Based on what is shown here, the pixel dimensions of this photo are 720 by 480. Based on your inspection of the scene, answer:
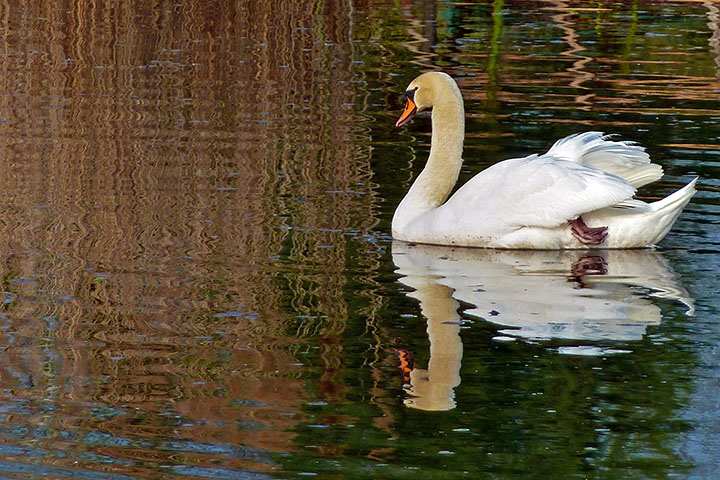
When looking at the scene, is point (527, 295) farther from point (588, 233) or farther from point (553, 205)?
point (588, 233)

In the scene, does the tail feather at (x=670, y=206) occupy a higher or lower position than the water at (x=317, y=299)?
higher

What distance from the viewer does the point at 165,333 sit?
616cm

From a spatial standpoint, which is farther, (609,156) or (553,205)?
(609,156)

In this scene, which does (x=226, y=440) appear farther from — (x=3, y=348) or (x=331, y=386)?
(x=3, y=348)

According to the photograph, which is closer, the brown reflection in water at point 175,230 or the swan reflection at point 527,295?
the brown reflection in water at point 175,230

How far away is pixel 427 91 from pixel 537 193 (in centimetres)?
125

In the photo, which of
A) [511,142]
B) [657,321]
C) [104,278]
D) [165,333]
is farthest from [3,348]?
[511,142]

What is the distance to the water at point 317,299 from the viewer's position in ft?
15.9

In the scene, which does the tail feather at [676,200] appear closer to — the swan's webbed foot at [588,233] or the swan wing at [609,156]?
the swan's webbed foot at [588,233]

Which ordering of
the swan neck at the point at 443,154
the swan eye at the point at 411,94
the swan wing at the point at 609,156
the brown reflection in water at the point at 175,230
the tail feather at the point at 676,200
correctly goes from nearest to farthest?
the brown reflection in water at the point at 175,230
the tail feather at the point at 676,200
the swan wing at the point at 609,156
the swan neck at the point at 443,154
the swan eye at the point at 411,94

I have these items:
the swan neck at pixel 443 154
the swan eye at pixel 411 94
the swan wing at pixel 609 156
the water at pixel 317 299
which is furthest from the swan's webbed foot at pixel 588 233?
the swan eye at pixel 411 94

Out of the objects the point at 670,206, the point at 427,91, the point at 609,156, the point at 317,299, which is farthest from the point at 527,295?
the point at 427,91

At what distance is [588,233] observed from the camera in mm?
7848

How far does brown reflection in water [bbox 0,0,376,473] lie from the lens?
539 cm
